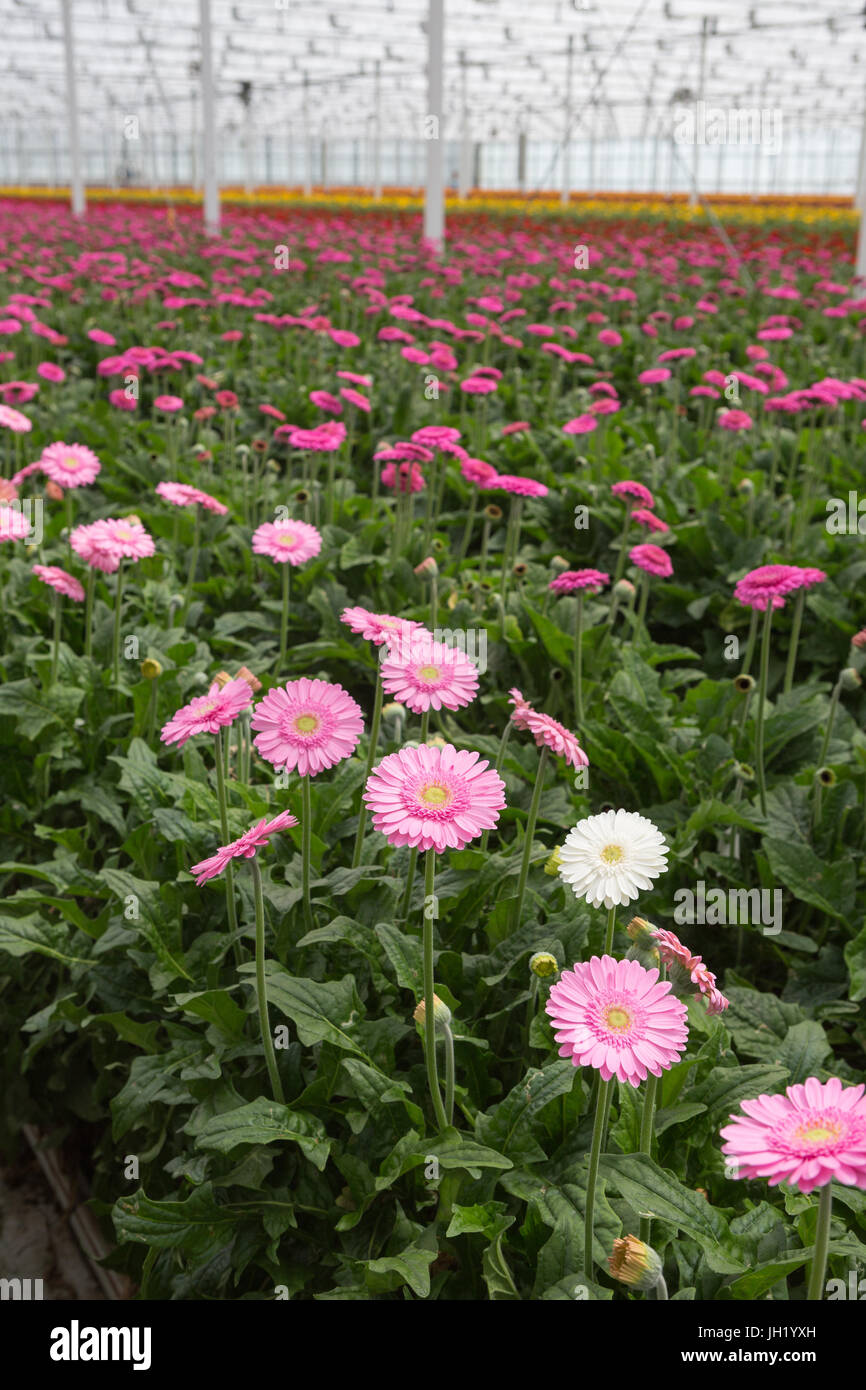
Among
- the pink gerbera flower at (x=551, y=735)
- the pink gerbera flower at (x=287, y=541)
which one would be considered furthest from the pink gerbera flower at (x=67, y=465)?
the pink gerbera flower at (x=551, y=735)

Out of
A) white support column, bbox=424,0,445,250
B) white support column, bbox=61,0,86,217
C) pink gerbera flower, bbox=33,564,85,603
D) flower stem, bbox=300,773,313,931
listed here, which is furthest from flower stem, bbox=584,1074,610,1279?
white support column, bbox=61,0,86,217

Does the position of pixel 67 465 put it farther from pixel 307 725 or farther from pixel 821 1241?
pixel 821 1241

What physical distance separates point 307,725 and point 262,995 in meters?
0.43

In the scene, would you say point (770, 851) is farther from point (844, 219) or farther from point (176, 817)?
point (844, 219)

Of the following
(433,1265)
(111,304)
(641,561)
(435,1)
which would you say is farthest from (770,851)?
(435,1)

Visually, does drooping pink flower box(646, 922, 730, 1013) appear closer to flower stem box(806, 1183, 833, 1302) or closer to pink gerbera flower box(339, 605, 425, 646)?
flower stem box(806, 1183, 833, 1302)

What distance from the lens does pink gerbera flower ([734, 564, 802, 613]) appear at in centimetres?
260

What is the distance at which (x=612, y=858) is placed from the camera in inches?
61.2

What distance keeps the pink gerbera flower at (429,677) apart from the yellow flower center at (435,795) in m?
0.35

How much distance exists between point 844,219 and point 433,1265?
89.6ft

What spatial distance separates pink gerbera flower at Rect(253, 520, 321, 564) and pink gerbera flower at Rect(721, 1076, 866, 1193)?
1.97 meters

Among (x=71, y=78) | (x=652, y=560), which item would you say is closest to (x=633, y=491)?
(x=652, y=560)

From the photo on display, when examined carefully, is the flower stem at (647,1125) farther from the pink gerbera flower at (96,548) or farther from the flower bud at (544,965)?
the pink gerbera flower at (96,548)

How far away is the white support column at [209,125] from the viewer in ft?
48.1
